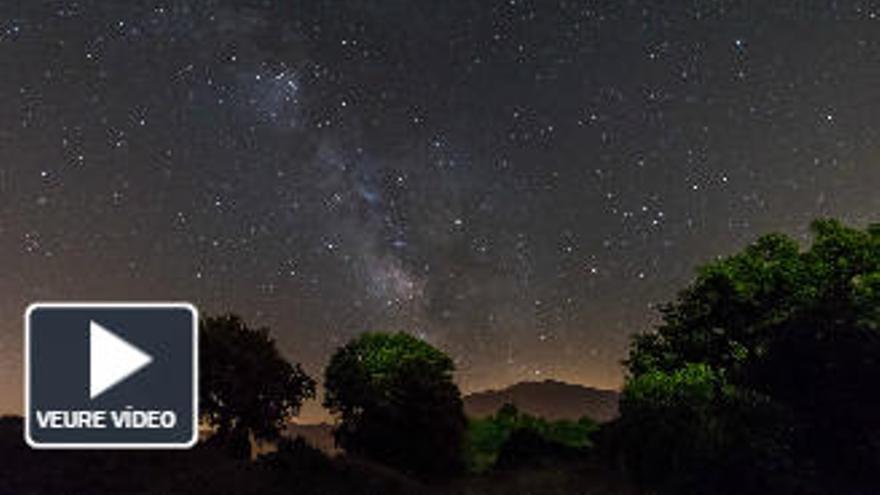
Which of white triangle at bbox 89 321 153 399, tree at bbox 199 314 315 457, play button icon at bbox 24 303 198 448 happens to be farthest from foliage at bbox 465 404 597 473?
white triangle at bbox 89 321 153 399

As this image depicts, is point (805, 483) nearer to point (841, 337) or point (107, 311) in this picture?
point (841, 337)

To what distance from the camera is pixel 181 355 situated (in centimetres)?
925

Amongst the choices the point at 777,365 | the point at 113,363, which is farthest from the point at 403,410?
the point at 113,363

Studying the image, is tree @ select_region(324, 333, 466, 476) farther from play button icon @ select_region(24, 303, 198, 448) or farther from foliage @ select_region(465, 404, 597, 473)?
play button icon @ select_region(24, 303, 198, 448)

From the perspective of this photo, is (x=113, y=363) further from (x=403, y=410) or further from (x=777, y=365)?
(x=777, y=365)

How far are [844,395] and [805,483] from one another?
3178mm

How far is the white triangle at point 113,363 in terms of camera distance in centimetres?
909

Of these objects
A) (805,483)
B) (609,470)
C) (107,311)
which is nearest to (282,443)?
(609,470)

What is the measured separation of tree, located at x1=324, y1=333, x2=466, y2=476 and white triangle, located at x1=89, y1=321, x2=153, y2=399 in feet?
80.0

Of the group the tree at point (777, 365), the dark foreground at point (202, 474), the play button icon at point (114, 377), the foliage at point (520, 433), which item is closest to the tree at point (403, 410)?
the dark foreground at point (202, 474)

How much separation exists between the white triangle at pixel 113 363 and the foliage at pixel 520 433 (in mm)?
26691

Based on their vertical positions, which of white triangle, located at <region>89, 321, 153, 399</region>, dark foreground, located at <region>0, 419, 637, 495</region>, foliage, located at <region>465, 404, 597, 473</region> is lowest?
dark foreground, located at <region>0, 419, 637, 495</region>

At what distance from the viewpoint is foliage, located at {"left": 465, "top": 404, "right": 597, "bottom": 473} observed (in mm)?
35844

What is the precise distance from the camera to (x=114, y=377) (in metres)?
9.11
